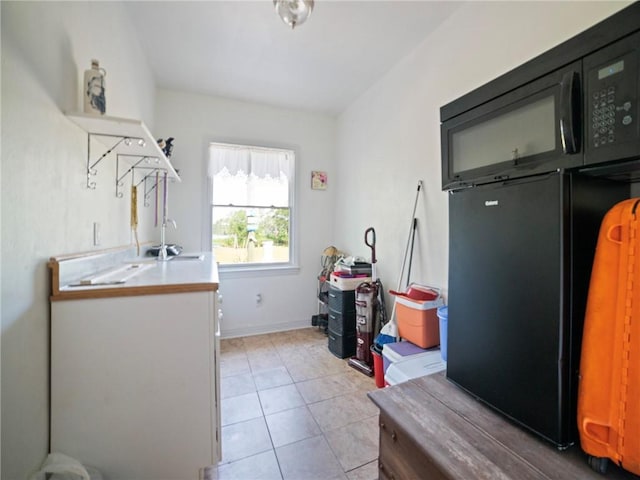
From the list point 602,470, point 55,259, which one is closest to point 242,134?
point 55,259

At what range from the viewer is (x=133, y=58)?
216 centimetres

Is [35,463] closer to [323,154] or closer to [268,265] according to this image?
[268,265]

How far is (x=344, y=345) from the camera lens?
279 centimetres

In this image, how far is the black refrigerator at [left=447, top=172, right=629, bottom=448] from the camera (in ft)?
2.52

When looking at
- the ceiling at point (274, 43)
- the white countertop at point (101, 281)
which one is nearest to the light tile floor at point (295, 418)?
the white countertop at point (101, 281)

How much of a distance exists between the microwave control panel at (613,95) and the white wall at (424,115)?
Result: 96 cm

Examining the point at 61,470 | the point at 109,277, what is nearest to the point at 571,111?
the point at 109,277

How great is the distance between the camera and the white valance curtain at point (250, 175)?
334cm

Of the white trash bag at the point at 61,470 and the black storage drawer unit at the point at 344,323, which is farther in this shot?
the black storage drawer unit at the point at 344,323

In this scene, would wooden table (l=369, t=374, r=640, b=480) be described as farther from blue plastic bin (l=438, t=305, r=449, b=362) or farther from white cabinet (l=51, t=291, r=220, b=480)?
white cabinet (l=51, t=291, r=220, b=480)

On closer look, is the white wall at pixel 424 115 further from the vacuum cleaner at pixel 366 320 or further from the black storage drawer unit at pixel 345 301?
the black storage drawer unit at pixel 345 301

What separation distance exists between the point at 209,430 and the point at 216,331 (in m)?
0.44

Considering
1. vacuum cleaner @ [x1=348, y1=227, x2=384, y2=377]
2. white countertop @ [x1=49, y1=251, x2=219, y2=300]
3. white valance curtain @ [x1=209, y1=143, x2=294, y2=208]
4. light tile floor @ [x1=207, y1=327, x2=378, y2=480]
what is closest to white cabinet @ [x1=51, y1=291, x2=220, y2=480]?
white countertop @ [x1=49, y1=251, x2=219, y2=300]

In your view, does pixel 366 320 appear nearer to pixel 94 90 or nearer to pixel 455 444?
pixel 455 444
